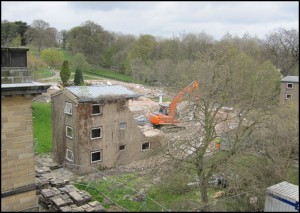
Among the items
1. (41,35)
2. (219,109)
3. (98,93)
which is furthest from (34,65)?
(219,109)

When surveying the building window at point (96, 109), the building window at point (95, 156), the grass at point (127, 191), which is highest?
the building window at point (96, 109)

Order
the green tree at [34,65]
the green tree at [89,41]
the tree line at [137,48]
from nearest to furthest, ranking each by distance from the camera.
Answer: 1. the green tree at [34,65]
2. the tree line at [137,48]
3. the green tree at [89,41]

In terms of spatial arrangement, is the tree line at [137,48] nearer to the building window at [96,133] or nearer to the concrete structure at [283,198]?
the building window at [96,133]

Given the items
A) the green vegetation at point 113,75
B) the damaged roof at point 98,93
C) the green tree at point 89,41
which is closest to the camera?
the damaged roof at point 98,93

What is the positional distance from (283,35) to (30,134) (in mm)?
39795

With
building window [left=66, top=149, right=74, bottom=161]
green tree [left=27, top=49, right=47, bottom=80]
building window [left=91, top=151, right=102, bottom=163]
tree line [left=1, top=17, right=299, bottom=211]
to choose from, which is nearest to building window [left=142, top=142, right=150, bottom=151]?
tree line [left=1, top=17, right=299, bottom=211]

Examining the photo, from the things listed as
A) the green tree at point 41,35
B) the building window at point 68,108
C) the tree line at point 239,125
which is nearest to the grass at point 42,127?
the building window at point 68,108

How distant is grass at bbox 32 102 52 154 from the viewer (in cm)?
2946

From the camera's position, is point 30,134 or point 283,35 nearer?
point 30,134

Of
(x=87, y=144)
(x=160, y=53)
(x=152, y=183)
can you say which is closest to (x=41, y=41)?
(x=160, y=53)

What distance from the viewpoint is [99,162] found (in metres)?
24.5

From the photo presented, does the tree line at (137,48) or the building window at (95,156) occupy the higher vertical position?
the tree line at (137,48)

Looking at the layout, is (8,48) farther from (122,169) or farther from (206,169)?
(122,169)

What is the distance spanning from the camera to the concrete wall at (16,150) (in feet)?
40.4
